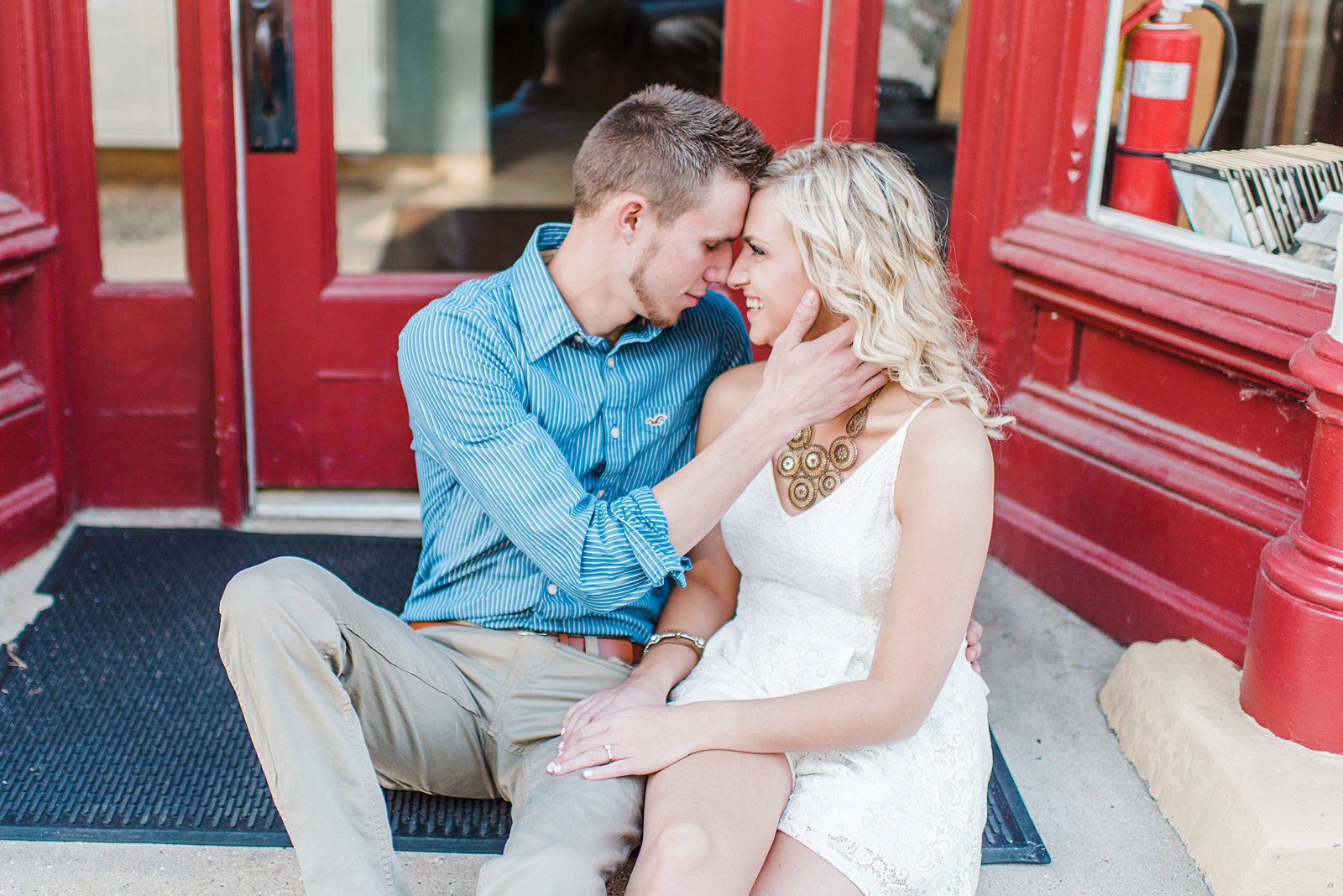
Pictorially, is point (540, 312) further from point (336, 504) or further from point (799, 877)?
point (336, 504)

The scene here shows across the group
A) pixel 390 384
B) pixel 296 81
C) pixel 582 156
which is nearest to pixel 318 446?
pixel 390 384

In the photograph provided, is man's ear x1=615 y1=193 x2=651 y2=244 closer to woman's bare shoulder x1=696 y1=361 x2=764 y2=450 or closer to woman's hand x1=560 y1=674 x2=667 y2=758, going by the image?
woman's bare shoulder x1=696 y1=361 x2=764 y2=450

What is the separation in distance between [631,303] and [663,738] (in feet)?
2.62

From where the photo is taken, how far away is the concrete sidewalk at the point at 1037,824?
241 centimetres

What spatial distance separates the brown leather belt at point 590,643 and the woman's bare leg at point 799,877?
1.82 ft

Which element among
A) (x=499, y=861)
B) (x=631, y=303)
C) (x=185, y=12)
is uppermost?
(x=185, y=12)

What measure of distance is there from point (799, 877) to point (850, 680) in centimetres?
38

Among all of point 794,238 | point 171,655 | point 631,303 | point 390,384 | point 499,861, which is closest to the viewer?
point 499,861

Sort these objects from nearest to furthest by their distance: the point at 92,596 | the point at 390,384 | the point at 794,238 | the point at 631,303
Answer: the point at 794,238, the point at 631,303, the point at 92,596, the point at 390,384

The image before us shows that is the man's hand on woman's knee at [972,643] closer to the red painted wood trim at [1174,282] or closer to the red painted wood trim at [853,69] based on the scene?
the red painted wood trim at [1174,282]

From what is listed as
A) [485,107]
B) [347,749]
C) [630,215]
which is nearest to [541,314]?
[630,215]

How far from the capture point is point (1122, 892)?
2459mm

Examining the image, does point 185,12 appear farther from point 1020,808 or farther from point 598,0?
point 1020,808

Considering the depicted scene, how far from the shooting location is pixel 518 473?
7.38ft
